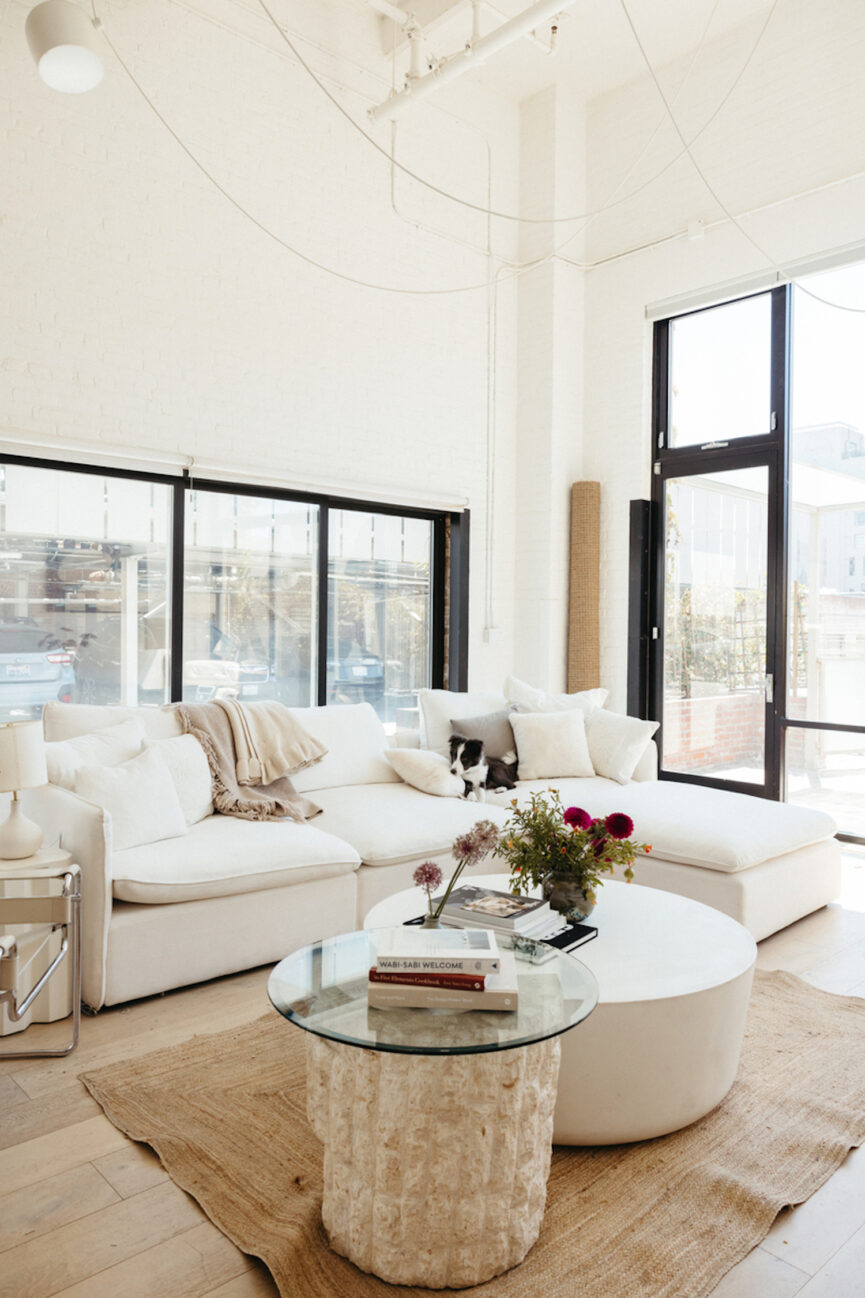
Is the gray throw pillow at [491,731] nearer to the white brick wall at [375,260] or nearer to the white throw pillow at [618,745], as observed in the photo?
the white throw pillow at [618,745]

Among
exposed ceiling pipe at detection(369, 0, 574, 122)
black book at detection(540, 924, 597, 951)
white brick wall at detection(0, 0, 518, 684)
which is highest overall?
exposed ceiling pipe at detection(369, 0, 574, 122)

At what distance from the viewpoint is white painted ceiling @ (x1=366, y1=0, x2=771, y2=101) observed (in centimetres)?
493

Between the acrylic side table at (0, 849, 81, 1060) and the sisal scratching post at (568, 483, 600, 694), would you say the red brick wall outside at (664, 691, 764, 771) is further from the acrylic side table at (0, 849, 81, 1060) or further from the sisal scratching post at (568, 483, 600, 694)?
the acrylic side table at (0, 849, 81, 1060)

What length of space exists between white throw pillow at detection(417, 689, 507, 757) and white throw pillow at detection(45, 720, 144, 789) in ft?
5.00

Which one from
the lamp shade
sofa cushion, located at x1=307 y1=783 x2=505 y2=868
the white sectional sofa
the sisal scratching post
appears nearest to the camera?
the lamp shade

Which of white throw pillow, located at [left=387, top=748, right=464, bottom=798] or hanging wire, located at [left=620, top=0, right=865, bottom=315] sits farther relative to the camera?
hanging wire, located at [left=620, top=0, right=865, bottom=315]

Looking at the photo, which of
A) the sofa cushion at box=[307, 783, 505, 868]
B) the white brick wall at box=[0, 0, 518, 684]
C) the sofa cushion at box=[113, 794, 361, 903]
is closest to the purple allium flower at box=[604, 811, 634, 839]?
the sofa cushion at box=[307, 783, 505, 868]

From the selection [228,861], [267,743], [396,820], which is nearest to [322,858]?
[228,861]

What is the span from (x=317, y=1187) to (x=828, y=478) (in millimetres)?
4468

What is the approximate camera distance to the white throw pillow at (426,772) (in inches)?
162

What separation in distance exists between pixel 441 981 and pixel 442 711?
Result: 9.53ft

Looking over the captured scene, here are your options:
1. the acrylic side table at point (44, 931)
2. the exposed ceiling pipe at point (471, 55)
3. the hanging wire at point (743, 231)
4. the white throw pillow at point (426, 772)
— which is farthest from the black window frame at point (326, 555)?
the hanging wire at point (743, 231)

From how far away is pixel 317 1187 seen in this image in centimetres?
185

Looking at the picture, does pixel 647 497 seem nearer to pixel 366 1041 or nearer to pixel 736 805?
pixel 736 805
